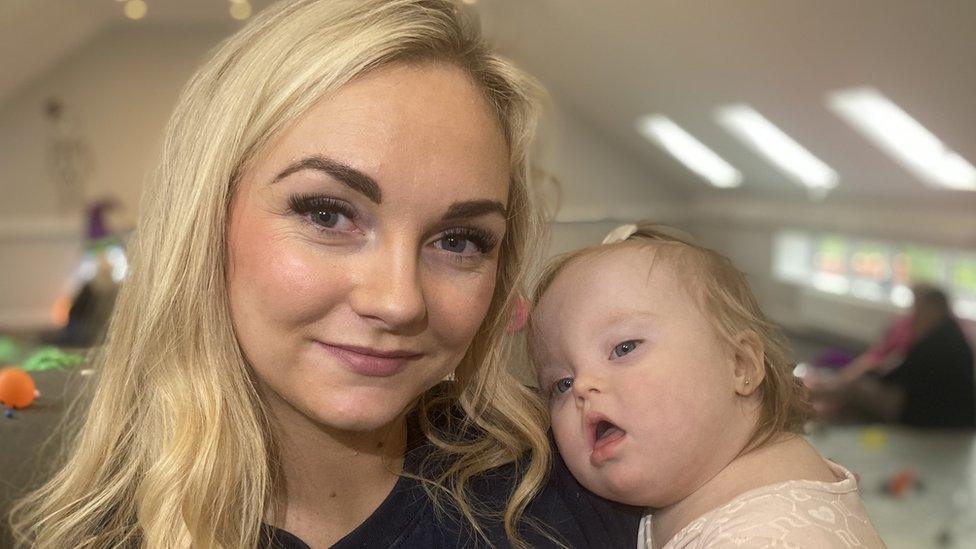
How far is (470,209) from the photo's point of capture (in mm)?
1176

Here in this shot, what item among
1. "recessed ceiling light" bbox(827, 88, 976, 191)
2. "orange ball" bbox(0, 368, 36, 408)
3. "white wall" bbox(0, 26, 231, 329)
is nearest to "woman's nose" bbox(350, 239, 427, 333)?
"orange ball" bbox(0, 368, 36, 408)

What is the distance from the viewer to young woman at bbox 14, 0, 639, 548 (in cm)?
112

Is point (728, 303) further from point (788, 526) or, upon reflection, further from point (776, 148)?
point (776, 148)

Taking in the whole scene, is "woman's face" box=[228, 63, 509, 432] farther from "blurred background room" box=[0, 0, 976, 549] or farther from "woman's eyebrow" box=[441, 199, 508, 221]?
"blurred background room" box=[0, 0, 976, 549]

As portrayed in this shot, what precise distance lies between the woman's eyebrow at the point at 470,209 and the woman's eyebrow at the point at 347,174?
91 millimetres

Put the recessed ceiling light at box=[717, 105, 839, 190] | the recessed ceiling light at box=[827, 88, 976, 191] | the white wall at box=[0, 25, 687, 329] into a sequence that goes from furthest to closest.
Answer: the white wall at box=[0, 25, 687, 329] < the recessed ceiling light at box=[717, 105, 839, 190] < the recessed ceiling light at box=[827, 88, 976, 191]

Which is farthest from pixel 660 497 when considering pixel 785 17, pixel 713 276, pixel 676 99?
pixel 676 99

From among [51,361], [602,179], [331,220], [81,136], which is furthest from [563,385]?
[602,179]

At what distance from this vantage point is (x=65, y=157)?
9164 millimetres

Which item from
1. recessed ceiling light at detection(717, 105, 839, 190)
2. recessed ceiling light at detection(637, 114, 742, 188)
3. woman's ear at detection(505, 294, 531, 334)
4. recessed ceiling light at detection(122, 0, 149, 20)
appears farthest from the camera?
recessed ceiling light at detection(637, 114, 742, 188)

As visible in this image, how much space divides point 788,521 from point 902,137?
6520mm

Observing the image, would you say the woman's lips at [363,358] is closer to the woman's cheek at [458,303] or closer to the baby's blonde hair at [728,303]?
the woman's cheek at [458,303]

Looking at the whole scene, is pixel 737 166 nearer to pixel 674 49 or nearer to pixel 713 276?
pixel 674 49

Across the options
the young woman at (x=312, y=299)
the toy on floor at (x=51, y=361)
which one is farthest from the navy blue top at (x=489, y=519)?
the toy on floor at (x=51, y=361)
